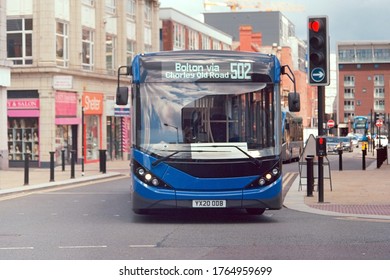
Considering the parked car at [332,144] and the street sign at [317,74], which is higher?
the street sign at [317,74]

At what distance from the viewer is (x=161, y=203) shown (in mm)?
14094

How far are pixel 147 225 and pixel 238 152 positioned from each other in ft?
6.67

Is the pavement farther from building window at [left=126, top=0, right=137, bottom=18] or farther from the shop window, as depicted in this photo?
building window at [left=126, top=0, right=137, bottom=18]

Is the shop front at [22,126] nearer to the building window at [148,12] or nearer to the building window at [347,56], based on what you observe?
the building window at [148,12]

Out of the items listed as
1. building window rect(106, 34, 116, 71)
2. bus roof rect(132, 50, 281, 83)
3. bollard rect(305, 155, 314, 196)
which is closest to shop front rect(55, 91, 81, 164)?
building window rect(106, 34, 116, 71)

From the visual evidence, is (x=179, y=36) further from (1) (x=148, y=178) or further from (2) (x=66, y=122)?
(1) (x=148, y=178)

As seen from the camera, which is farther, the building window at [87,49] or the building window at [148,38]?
the building window at [148,38]

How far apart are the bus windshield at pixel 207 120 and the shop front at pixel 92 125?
31.6 meters

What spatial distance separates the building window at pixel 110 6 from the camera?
1980 inches

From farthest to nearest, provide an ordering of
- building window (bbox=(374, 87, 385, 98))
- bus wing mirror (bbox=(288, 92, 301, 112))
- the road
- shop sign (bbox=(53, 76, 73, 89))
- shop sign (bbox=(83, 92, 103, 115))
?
1. building window (bbox=(374, 87, 385, 98))
2. shop sign (bbox=(83, 92, 103, 115))
3. shop sign (bbox=(53, 76, 73, 89))
4. bus wing mirror (bbox=(288, 92, 301, 112))
5. the road

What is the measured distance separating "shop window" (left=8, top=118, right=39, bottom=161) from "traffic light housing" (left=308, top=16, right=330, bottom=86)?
26383 mm

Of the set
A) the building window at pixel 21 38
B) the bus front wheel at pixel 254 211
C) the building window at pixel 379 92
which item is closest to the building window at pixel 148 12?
the building window at pixel 21 38

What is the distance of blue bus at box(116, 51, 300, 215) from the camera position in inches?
554
